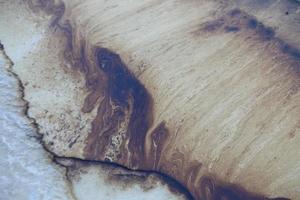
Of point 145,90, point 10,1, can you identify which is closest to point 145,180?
point 145,90

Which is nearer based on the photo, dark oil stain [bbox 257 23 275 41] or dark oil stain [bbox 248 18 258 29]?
dark oil stain [bbox 257 23 275 41]

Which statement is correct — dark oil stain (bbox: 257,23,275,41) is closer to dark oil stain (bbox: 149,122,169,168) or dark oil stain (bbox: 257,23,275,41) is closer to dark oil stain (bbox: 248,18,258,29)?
dark oil stain (bbox: 248,18,258,29)

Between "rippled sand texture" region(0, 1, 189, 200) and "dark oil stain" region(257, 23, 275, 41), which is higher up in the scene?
"dark oil stain" region(257, 23, 275, 41)

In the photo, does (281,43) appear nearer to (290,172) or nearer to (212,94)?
(212,94)

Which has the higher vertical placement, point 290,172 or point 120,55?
point 120,55

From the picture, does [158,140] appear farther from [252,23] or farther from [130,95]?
[252,23]

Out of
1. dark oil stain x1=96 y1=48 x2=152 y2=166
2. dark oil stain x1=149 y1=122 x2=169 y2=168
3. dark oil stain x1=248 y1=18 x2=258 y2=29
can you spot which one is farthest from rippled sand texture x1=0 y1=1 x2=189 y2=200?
dark oil stain x1=248 y1=18 x2=258 y2=29

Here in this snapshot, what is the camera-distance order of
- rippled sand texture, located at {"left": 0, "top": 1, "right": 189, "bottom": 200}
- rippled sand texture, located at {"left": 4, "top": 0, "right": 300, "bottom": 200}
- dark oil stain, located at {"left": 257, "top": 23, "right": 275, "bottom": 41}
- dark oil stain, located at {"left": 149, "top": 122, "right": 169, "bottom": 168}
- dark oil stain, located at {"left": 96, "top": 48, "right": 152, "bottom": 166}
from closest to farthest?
rippled sand texture, located at {"left": 0, "top": 1, "right": 189, "bottom": 200} < rippled sand texture, located at {"left": 4, "top": 0, "right": 300, "bottom": 200} < dark oil stain, located at {"left": 149, "top": 122, "right": 169, "bottom": 168} < dark oil stain, located at {"left": 96, "top": 48, "right": 152, "bottom": 166} < dark oil stain, located at {"left": 257, "top": 23, "right": 275, "bottom": 41}


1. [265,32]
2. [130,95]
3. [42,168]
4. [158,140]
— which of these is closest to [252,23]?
[265,32]
